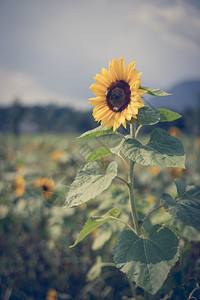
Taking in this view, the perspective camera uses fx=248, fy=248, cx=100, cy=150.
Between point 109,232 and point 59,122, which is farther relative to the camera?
point 59,122

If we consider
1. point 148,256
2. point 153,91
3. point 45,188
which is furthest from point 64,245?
point 153,91

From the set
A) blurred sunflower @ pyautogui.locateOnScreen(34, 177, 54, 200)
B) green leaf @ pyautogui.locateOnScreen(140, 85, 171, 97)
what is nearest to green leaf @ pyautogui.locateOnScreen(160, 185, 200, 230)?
green leaf @ pyautogui.locateOnScreen(140, 85, 171, 97)

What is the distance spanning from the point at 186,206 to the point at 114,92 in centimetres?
53

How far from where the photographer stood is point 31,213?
7.18 feet

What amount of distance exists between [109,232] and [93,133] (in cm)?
68

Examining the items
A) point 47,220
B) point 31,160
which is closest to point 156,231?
point 47,220

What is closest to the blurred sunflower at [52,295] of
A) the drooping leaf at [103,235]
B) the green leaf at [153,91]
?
the drooping leaf at [103,235]

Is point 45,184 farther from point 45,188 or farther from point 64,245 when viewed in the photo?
point 64,245

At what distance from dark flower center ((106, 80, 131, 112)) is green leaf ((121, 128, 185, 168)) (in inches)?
7.0

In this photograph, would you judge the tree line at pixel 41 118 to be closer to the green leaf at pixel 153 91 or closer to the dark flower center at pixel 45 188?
the dark flower center at pixel 45 188

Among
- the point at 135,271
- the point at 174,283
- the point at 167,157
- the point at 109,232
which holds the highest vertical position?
the point at 167,157

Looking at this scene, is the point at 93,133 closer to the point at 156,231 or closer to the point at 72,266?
the point at 156,231

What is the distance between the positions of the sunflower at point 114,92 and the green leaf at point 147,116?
37 mm

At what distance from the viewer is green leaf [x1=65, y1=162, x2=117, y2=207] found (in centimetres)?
84
